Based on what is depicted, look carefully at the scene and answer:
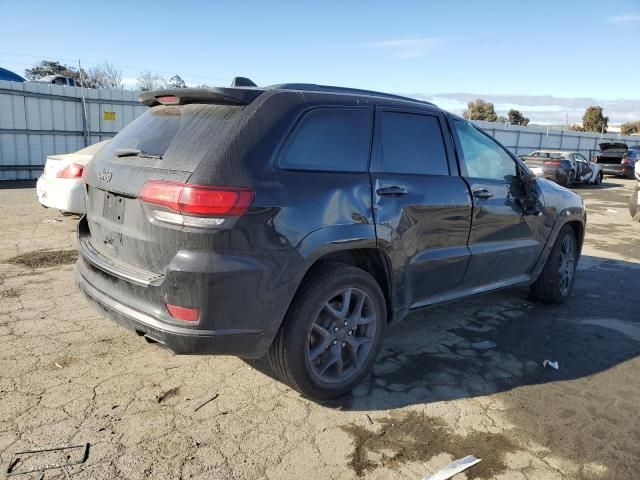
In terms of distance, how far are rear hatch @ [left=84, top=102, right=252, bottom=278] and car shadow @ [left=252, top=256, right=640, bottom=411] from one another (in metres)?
1.10

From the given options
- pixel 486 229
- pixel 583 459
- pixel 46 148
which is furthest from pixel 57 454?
pixel 46 148

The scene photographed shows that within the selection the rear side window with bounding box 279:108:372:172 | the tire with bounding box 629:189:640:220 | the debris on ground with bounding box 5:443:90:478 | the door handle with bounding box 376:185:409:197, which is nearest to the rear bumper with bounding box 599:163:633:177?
the tire with bounding box 629:189:640:220

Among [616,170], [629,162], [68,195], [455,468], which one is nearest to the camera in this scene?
[455,468]

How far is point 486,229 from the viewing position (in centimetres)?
434

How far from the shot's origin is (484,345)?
4363 mm

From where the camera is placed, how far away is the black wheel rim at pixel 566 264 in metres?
5.47

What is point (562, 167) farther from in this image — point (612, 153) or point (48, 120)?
point (48, 120)

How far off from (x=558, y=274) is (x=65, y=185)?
619 centimetres

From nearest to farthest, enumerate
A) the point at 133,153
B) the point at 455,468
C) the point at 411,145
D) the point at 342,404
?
the point at 455,468 < the point at 133,153 < the point at 342,404 < the point at 411,145

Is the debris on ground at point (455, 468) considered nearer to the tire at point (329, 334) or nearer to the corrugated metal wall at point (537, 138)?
the tire at point (329, 334)

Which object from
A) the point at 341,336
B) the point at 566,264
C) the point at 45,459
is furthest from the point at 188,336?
the point at 566,264

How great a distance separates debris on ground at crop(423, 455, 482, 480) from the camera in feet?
8.79

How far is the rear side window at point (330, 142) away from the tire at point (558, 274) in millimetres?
2853

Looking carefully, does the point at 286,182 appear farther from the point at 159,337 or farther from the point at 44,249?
the point at 44,249
